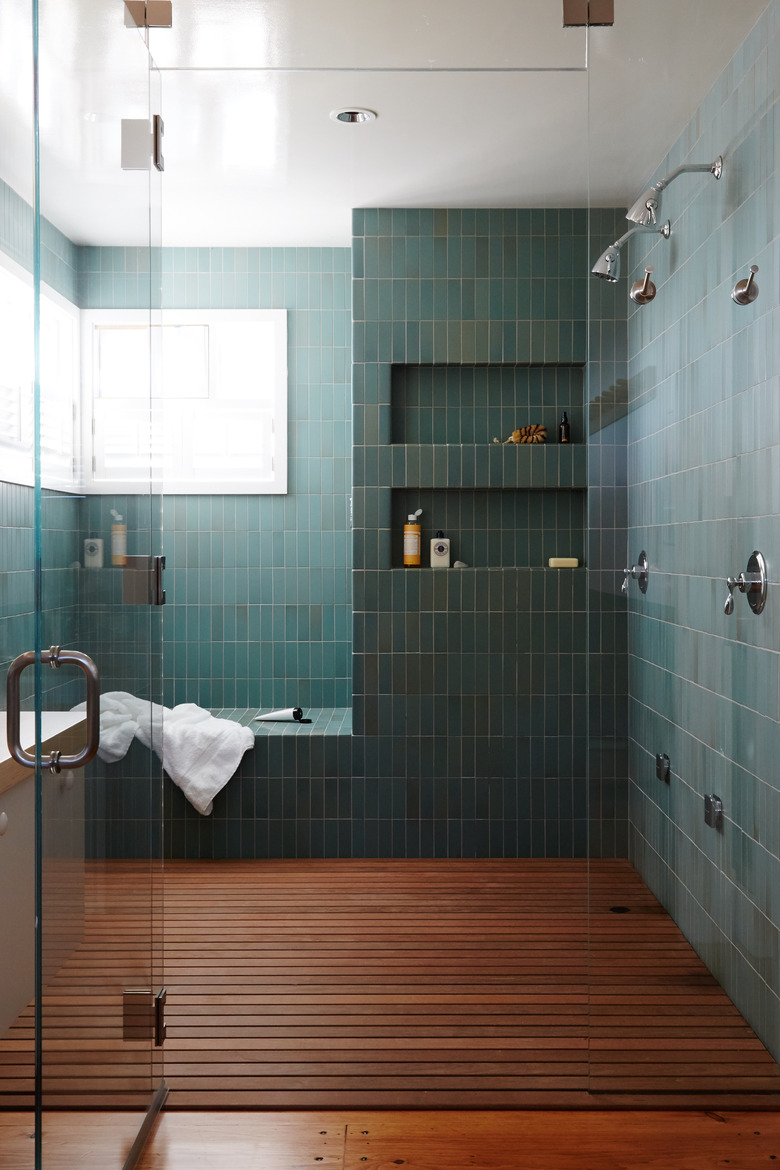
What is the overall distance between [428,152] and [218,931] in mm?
2463

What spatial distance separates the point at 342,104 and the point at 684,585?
5.85 feet

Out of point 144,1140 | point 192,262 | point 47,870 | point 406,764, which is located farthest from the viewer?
point 192,262

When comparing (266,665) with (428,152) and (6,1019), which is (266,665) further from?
(6,1019)

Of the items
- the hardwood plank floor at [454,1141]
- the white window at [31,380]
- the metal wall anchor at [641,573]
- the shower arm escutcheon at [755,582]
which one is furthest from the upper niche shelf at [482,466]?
the hardwood plank floor at [454,1141]

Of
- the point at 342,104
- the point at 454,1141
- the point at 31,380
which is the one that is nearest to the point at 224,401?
the point at 342,104

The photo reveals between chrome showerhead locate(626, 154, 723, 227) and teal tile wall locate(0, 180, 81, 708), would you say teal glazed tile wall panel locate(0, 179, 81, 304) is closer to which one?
teal tile wall locate(0, 180, 81, 708)

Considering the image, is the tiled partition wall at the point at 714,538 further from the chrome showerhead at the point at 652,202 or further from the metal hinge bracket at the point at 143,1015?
the metal hinge bracket at the point at 143,1015

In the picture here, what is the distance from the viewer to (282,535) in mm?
4195

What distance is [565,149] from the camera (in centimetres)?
274

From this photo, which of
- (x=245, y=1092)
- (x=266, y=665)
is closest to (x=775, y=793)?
(x=245, y=1092)

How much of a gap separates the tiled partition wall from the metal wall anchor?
18mm

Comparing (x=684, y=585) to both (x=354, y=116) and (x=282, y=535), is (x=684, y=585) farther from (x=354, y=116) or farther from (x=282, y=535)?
(x=282, y=535)

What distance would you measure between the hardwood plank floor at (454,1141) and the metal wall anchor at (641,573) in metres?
1.10

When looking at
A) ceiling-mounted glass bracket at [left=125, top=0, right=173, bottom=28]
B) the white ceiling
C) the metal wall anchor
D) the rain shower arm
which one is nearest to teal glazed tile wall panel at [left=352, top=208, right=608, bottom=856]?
the white ceiling
